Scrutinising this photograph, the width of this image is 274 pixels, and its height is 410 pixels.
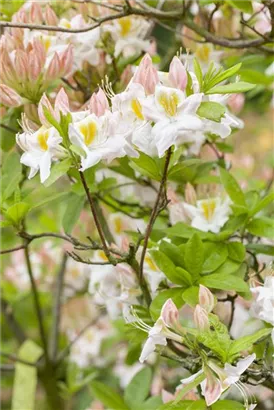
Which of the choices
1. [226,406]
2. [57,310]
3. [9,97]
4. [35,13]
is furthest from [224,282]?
[57,310]

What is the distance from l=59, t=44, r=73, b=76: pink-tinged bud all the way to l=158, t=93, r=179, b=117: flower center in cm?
24

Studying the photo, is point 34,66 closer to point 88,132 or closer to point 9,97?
point 9,97

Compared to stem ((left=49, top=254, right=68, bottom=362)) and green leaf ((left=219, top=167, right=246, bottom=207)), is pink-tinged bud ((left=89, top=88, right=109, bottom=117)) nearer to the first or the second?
green leaf ((left=219, top=167, right=246, bottom=207))

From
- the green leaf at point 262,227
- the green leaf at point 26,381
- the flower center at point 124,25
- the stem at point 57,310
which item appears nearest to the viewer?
the green leaf at point 262,227

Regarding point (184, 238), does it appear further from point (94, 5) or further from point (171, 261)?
point (94, 5)

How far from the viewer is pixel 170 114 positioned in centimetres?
69

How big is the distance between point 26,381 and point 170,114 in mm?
788

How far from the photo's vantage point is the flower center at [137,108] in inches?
28.9

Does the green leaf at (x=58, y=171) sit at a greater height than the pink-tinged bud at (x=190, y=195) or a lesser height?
greater

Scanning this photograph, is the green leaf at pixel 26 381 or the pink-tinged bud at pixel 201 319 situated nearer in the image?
the pink-tinged bud at pixel 201 319

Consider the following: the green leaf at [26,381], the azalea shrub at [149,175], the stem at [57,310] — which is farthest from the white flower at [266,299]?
the stem at [57,310]

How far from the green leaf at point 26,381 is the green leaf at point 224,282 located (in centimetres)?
56

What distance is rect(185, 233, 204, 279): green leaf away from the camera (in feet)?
2.69

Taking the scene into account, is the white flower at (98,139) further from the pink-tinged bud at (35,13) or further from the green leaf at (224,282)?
the pink-tinged bud at (35,13)
